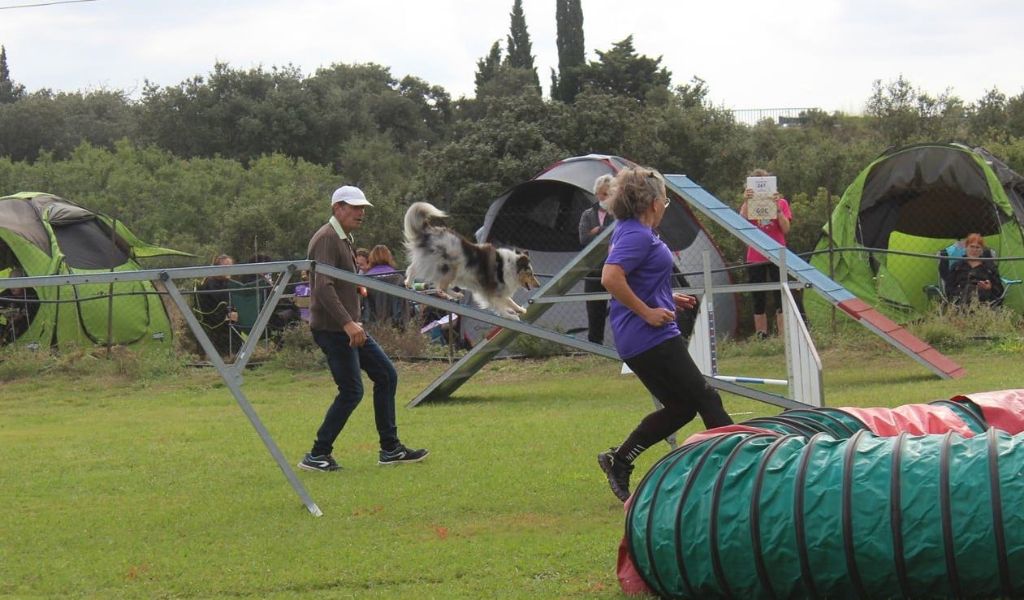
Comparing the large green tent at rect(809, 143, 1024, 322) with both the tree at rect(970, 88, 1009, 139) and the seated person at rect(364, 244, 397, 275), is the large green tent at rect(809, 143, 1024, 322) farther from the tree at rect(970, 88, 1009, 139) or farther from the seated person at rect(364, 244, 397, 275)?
the tree at rect(970, 88, 1009, 139)

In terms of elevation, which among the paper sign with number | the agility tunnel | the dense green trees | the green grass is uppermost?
the dense green trees

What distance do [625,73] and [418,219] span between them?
92.5 ft

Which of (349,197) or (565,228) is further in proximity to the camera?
(565,228)

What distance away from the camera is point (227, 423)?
→ 33.1 feet

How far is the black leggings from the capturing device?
539 centimetres

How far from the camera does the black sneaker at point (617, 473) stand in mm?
5691

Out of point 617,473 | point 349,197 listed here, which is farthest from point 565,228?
point 617,473

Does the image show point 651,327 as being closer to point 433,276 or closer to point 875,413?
point 875,413

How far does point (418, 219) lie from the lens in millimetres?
10906

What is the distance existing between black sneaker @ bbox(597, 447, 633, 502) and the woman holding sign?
250 inches

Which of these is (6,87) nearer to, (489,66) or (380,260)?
(489,66)

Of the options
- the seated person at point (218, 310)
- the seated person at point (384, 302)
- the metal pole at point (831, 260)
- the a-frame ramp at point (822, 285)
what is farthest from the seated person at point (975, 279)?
the seated person at point (218, 310)

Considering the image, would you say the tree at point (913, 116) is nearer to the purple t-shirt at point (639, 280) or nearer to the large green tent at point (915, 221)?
the large green tent at point (915, 221)

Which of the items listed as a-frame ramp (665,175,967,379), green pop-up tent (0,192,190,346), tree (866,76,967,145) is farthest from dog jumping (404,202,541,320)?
tree (866,76,967,145)
